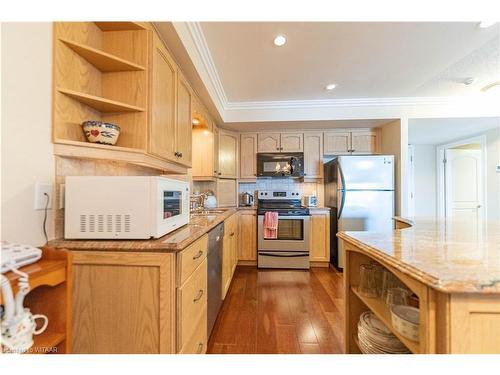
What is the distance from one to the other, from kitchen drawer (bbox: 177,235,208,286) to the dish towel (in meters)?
1.72

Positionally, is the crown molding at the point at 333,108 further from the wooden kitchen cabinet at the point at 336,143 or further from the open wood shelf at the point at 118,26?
the open wood shelf at the point at 118,26

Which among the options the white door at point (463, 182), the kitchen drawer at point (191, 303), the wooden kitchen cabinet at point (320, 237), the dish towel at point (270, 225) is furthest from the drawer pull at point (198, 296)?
the white door at point (463, 182)

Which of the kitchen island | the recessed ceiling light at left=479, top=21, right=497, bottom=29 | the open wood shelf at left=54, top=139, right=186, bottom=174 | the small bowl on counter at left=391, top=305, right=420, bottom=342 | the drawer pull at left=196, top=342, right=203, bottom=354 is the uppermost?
the recessed ceiling light at left=479, top=21, right=497, bottom=29

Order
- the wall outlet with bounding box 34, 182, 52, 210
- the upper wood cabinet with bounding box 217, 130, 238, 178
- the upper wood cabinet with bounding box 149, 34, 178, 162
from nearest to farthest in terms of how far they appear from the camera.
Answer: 1. the wall outlet with bounding box 34, 182, 52, 210
2. the upper wood cabinet with bounding box 149, 34, 178, 162
3. the upper wood cabinet with bounding box 217, 130, 238, 178

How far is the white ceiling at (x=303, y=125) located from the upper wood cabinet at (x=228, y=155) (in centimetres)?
14

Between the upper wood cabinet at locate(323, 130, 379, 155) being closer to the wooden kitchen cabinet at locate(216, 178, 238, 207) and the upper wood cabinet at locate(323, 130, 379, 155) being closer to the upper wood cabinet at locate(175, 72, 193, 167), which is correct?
the wooden kitchen cabinet at locate(216, 178, 238, 207)

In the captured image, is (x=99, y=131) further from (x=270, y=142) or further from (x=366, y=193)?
(x=366, y=193)

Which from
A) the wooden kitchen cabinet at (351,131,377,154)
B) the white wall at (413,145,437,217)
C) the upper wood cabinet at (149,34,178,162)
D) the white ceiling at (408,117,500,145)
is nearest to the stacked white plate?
the upper wood cabinet at (149,34,178,162)

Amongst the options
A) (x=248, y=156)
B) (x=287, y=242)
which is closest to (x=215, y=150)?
(x=248, y=156)

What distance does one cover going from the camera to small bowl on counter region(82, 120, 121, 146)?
1179 mm

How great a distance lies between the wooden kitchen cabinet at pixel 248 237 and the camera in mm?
3230

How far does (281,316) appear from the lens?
6.28 ft

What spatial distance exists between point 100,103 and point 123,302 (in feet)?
3.51

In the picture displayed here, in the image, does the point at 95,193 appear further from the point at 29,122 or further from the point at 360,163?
the point at 360,163
